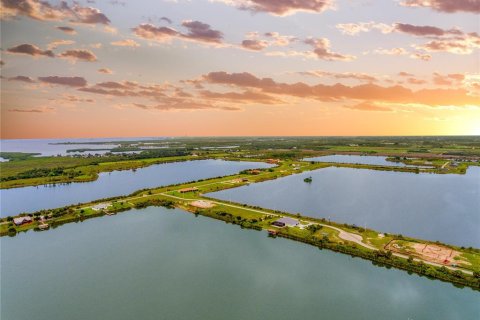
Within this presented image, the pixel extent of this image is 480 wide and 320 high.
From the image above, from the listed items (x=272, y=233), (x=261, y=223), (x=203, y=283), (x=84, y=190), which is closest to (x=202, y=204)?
(x=261, y=223)

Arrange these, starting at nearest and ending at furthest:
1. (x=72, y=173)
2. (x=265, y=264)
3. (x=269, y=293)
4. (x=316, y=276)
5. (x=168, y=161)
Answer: (x=269, y=293), (x=316, y=276), (x=265, y=264), (x=72, y=173), (x=168, y=161)

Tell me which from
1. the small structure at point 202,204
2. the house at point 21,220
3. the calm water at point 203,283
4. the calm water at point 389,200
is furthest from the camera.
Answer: the small structure at point 202,204

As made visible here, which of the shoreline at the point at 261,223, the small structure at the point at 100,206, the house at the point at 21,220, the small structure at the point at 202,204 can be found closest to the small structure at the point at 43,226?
the shoreline at the point at 261,223

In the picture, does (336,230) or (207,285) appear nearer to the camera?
(207,285)

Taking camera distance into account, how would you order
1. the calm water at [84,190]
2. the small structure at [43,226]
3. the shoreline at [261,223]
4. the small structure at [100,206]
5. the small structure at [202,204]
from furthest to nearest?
the calm water at [84,190] < the small structure at [202,204] < the small structure at [100,206] < the small structure at [43,226] < the shoreline at [261,223]

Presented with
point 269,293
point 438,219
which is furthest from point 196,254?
point 438,219

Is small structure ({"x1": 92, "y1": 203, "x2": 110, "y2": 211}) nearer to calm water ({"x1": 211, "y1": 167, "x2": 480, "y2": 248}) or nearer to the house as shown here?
the house

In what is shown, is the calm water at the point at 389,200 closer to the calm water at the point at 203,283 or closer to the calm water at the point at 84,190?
the calm water at the point at 203,283

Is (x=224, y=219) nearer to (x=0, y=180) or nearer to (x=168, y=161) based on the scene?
(x=0, y=180)
